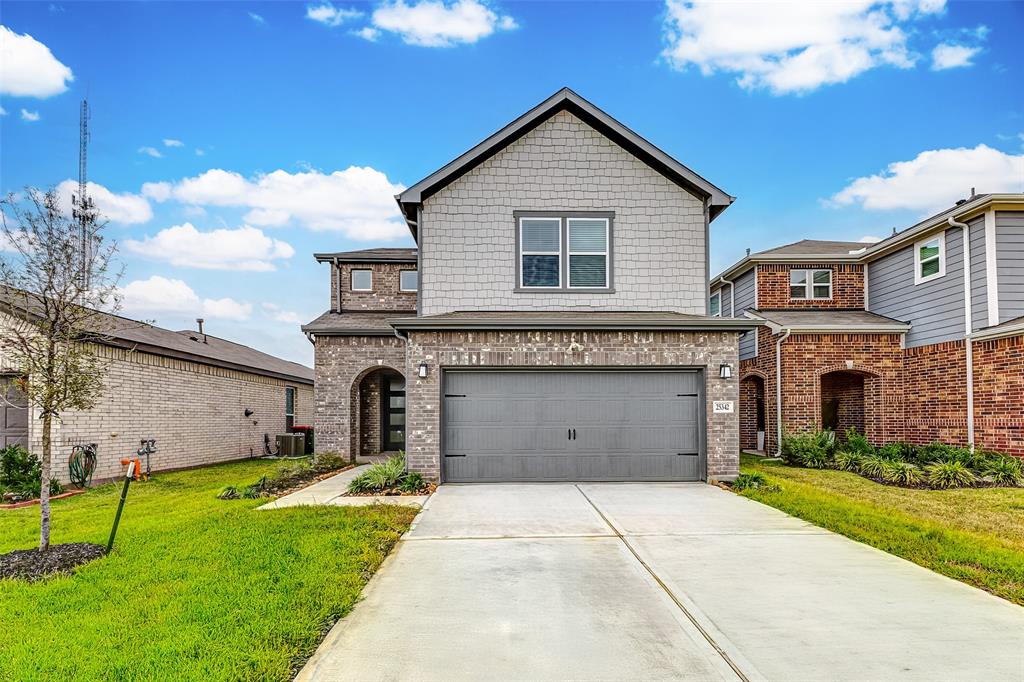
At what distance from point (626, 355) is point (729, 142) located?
18.1 metres

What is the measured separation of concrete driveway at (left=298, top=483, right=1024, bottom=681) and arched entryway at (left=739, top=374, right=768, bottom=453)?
38.3 feet

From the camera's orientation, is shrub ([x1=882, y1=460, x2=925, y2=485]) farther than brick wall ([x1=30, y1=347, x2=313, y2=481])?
No

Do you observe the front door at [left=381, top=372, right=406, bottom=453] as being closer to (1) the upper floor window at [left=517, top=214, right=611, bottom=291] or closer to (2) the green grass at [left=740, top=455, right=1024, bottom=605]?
(1) the upper floor window at [left=517, top=214, right=611, bottom=291]

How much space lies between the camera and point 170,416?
51.4 feet

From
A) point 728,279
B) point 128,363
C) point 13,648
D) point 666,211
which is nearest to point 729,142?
point 728,279

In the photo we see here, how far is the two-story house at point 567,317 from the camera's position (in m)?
11.6

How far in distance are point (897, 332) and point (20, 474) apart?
19995 mm

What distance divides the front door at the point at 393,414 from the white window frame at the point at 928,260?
14.3m

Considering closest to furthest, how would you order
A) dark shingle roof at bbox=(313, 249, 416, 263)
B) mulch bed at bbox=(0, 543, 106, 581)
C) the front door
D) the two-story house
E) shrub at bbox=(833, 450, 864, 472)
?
mulch bed at bbox=(0, 543, 106, 581) < the two-story house < shrub at bbox=(833, 450, 864, 472) < dark shingle roof at bbox=(313, 249, 416, 263) < the front door

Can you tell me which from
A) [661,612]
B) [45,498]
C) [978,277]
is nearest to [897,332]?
[978,277]

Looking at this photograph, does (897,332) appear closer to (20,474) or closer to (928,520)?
(928,520)

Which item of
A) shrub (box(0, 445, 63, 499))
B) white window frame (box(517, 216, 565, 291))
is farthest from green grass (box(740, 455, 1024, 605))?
shrub (box(0, 445, 63, 499))

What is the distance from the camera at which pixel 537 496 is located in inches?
400

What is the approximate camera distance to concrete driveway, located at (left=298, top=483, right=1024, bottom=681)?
3.77 meters
